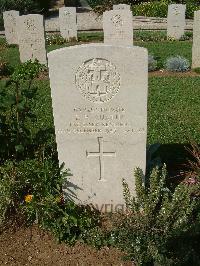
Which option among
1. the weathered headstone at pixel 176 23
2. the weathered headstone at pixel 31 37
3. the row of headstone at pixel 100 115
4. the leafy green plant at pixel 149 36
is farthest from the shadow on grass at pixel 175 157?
the weathered headstone at pixel 176 23

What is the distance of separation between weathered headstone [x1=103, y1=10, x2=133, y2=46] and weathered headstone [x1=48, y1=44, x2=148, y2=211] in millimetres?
7495

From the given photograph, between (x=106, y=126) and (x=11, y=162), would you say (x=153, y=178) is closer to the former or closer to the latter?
(x=106, y=126)

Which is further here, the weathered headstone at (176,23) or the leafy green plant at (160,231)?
the weathered headstone at (176,23)

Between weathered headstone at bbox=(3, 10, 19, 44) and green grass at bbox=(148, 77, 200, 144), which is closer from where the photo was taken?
green grass at bbox=(148, 77, 200, 144)

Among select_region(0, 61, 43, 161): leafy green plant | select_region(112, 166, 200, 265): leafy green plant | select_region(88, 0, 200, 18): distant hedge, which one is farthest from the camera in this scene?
select_region(88, 0, 200, 18): distant hedge

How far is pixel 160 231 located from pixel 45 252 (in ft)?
4.06

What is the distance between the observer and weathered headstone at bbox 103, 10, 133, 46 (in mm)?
11453

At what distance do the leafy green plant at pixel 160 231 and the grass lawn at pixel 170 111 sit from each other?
79.4 inches

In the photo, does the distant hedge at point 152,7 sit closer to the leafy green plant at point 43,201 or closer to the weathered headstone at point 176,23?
the weathered headstone at point 176,23

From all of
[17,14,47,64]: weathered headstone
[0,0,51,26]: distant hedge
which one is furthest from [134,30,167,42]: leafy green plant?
[0,0,51,26]: distant hedge

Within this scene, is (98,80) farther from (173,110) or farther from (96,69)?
(173,110)

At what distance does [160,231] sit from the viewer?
3.85 meters

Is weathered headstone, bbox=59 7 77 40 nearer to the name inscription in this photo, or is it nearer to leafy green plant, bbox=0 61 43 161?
leafy green plant, bbox=0 61 43 161

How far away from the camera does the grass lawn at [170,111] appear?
6623 millimetres
